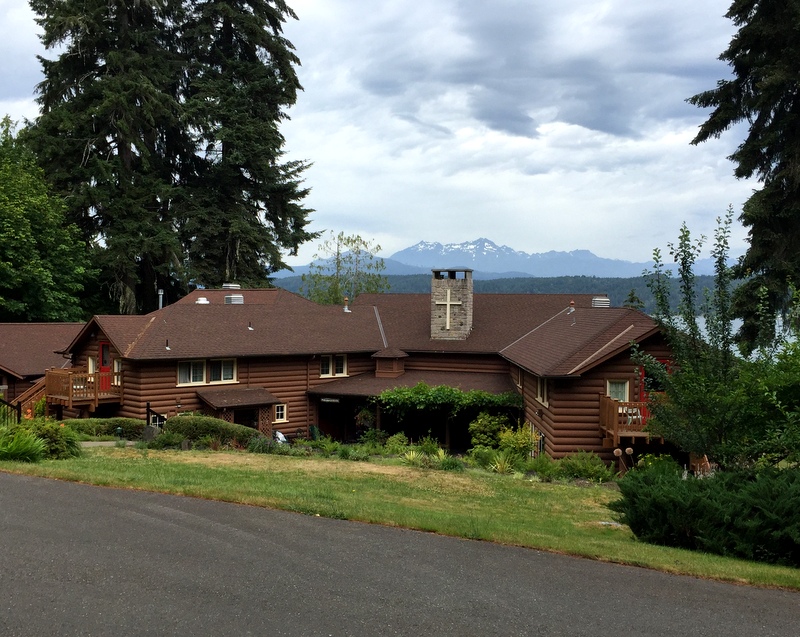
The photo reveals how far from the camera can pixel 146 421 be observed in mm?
30078

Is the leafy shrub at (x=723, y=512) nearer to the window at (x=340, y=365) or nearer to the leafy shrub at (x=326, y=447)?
the leafy shrub at (x=326, y=447)

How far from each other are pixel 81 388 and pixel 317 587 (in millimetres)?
26237

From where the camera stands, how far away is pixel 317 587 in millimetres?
8539

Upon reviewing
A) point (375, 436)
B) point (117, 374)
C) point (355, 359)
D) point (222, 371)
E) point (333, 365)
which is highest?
point (355, 359)

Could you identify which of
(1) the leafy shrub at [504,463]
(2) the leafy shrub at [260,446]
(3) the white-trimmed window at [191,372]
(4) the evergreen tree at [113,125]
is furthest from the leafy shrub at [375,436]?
(4) the evergreen tree at [113,125]

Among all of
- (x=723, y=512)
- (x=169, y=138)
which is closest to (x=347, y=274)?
(x=169, y=138)

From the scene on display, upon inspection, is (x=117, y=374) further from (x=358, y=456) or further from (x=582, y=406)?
(x=582, y=406)

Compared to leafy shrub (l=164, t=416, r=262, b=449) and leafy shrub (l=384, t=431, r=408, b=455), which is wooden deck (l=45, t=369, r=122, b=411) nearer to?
leafy shrub (l=164, t=416, r=262, b=449)

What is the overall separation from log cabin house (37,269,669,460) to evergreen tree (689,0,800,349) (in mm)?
4553

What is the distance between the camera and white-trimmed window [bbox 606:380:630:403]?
26538 mm

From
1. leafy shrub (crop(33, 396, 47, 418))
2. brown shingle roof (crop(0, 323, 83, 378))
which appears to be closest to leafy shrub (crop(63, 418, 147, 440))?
leafy shrub (crop(33, 396, 47, 418))

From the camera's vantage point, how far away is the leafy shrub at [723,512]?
1071cm

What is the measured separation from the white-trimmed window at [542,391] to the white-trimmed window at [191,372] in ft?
47.6

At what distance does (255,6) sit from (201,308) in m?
25.5
